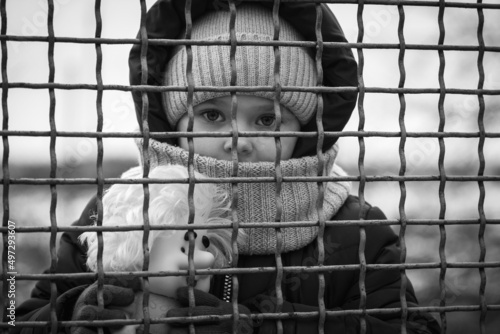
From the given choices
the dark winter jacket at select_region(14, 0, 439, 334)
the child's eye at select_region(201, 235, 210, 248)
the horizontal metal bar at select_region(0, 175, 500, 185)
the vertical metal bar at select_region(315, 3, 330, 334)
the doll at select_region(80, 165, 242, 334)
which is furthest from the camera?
the dark winter jacket at select_region(14, 0, 439, 334)

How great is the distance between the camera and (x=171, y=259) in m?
1.45

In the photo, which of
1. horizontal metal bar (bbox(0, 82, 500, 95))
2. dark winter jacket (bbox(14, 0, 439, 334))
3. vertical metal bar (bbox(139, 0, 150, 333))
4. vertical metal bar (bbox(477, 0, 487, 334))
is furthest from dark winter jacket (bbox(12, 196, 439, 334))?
horizontal metal bar (bbox(0, 82, 500, 95))

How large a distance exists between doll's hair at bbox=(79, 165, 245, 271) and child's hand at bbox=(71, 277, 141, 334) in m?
0.04

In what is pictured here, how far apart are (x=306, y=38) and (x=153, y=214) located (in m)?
0.78

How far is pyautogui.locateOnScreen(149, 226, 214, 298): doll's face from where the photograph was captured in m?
1.44

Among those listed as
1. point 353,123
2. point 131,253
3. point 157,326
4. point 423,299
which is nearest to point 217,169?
point 131,253

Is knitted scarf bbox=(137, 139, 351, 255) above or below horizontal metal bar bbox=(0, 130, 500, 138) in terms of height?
below

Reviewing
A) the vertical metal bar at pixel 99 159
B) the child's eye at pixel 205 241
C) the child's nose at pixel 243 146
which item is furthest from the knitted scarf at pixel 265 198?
the vertical metal bar at pixel 99 159

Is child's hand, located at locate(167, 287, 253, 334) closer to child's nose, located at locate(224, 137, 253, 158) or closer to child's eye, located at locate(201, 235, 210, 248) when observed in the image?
child's eye, located at locate(201, 235, 210, 248)

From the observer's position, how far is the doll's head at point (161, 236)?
56.9 inches

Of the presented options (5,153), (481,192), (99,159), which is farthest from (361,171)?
(5,153)

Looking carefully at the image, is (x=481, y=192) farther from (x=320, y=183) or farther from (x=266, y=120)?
(x=266, y=120)

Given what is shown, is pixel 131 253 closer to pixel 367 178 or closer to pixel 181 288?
pixel 181 288

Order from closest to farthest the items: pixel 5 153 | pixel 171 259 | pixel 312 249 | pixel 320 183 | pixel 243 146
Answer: pixel 5 153 < pixel 320 183 < pixel 171 259 < pixel 243 146 < pixel 312 249
